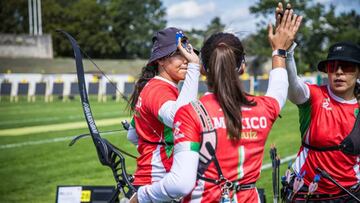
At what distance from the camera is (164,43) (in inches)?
156

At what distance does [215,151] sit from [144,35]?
71.2 metres

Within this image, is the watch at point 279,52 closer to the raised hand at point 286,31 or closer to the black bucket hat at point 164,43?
the raised hand at point 286,31

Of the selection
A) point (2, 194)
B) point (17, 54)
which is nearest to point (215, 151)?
point (2, 194)

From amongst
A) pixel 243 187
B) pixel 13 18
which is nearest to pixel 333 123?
pixel 243 187

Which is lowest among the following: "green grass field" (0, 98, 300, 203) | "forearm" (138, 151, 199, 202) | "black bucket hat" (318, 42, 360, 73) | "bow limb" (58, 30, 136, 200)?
"green grass field" (0, 98, 300, 203)

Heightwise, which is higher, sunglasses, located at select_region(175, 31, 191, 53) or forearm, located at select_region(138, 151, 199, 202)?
sunglasses, located at select_region(175, 31, 191, 53)

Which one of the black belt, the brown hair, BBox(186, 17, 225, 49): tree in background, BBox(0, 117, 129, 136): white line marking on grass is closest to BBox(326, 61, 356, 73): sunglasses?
BBox(186, 17, 225, 49): tree in background

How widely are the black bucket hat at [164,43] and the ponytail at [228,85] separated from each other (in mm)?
835

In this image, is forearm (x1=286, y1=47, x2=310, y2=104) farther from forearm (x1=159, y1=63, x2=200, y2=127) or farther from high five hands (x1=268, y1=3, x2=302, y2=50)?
forearm (x1=159, y1=63, x2=200, y2=127)

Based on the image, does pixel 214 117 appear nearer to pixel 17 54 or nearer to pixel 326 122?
pixel 326 122

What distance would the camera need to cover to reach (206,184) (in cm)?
301

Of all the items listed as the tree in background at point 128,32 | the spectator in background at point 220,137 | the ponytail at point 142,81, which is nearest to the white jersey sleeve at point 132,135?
the ponytail at point 142,81

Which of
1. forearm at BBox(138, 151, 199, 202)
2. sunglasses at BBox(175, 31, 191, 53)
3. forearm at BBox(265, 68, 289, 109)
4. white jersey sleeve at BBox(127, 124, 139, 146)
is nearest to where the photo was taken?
forearm at BBox(138, 151, 199, 202)

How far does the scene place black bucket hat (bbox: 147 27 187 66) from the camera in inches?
155
